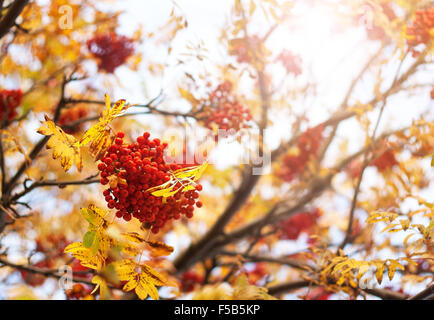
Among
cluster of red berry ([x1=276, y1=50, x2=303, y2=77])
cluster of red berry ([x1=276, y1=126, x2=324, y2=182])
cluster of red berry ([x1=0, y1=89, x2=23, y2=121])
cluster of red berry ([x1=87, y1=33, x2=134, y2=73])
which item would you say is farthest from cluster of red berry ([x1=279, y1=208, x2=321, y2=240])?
cluster of red berry ([x1=0, y1=89, x2=23, y2=121])

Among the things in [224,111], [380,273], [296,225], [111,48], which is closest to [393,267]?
[380,273]

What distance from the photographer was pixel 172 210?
4.62 ft

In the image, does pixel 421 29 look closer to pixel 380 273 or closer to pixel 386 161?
pixel 386 161

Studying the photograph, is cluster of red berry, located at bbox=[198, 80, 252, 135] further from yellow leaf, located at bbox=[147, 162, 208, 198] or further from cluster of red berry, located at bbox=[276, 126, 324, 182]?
cluster of red berry, located at bbox=[276, 126, 324, 182]

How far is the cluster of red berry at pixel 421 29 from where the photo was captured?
2076 millimetres

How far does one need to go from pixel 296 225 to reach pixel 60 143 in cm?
331

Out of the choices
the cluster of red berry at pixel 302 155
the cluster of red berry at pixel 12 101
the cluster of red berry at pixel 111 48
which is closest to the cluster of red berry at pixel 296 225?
the cluster of red berry at pixel 302 155

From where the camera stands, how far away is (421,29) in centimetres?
210

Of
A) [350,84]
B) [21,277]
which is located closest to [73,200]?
[21,277]

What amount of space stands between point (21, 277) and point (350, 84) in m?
3.59

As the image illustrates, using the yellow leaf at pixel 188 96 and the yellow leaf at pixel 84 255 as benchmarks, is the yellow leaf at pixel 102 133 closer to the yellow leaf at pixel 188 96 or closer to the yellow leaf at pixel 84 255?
the yellow leaf at pixel 84 255

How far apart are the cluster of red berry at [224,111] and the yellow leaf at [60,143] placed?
105 cm

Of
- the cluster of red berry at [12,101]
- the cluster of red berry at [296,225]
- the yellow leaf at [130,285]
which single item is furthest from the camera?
the cluster of red berry at [296,225]
